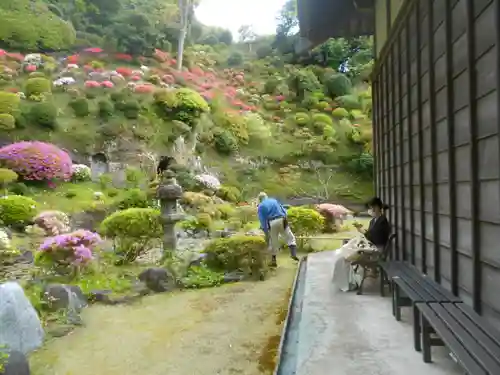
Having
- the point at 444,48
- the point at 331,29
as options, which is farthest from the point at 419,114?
the point at 331,29

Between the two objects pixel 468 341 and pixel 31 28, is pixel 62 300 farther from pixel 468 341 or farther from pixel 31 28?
pixel 31 28

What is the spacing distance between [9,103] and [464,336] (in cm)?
1908

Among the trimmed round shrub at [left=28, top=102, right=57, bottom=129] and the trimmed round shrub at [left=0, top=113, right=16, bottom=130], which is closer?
the trimmed round shrub at [left=0, top=113, right=16, bottom=130]

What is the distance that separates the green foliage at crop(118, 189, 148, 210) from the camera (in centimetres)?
1431

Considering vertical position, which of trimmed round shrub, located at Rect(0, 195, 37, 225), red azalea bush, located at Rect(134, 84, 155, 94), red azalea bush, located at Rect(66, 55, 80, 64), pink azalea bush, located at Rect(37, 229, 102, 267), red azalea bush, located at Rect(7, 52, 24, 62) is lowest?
pink azalea bush, located at Rect(37, 229, 102, 267)

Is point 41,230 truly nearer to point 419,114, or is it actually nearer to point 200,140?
point 419,114

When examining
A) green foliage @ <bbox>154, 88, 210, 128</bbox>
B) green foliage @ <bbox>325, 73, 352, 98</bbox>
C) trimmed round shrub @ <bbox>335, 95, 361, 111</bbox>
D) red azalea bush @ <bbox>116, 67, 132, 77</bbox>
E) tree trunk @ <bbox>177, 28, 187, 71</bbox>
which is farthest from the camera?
green foliage @ <bbox>325, 73, 352, 98</bbox>

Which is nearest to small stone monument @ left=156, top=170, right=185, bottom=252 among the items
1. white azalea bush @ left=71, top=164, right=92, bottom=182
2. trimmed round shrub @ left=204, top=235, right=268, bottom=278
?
trimmed round shrub @ left=204, top=235, right=268, bottom=278

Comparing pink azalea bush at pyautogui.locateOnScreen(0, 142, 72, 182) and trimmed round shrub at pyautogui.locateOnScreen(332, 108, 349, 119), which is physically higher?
trimmed round shrub at pyautogui.locateOnScreen(332, 108, 349, 119)

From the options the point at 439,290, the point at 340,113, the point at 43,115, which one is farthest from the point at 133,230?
the point at 340,113

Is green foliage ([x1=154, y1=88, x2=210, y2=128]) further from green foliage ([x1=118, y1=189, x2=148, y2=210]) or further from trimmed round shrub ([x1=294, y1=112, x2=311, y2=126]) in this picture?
trimmed round shrub ([x1=294, y1=112, x2=311, y2=126])

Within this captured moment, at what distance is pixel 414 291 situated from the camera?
134 inches

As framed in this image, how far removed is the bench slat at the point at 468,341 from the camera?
203 centimetres

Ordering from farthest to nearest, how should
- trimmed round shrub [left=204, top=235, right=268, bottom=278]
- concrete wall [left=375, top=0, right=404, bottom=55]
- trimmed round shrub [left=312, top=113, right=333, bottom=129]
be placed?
trimmed round shrub [left=312, top=113, right=333, bottom=129] → trimmed round shrub [left=204, top=235, right=268, bottom=278] → concrete wall [left=375, top=0, right=404, bottom=55]
